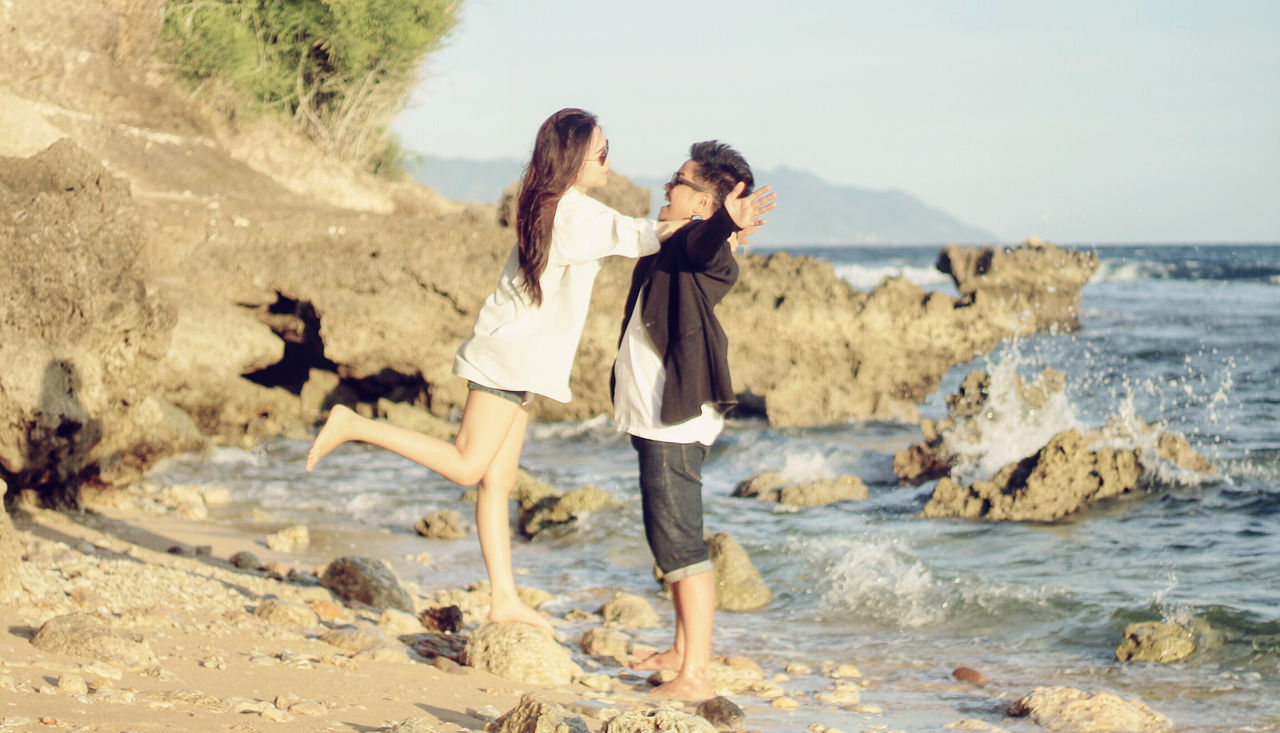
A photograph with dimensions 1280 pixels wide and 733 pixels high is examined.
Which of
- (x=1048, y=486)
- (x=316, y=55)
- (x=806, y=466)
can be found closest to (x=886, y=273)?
(x=316, y=55)

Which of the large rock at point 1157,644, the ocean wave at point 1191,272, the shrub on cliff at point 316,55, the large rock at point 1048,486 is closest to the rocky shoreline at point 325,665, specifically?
the large rock at point 1157,644

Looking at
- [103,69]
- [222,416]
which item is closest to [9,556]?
[222,416]

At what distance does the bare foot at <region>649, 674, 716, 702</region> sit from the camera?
4051mm

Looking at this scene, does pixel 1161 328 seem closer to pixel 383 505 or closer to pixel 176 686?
pixel 383 505

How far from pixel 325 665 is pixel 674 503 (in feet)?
4.17

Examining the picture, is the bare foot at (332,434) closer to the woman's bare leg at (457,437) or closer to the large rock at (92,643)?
the woman's bare leg at (457,437)

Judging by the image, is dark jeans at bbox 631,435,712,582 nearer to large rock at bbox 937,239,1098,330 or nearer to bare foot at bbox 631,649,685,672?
bare foot at bbox 631,649,685,672

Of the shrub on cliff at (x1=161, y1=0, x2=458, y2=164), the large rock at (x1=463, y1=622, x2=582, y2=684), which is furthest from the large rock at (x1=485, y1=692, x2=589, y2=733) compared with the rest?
the shrub on cliff at (x1=161, y1=0, x2=458, y2=164)

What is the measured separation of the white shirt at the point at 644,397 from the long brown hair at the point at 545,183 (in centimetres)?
35

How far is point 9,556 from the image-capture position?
154 inches

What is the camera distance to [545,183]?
3977 mm

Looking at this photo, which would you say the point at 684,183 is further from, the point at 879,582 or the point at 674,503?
the point at 879,582

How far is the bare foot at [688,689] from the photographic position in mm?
4051

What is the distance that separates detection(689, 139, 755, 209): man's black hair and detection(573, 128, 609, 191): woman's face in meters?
0.34
